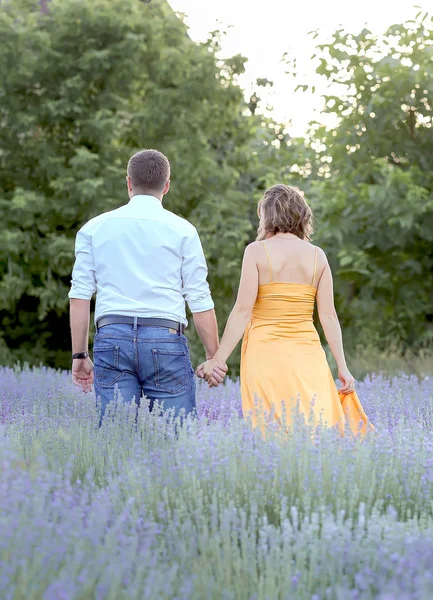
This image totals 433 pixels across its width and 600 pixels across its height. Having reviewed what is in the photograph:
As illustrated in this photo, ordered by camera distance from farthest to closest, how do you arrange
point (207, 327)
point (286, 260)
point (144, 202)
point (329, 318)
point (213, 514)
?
point (329, 318) → point (286, 260) → point (207, 327) → point (144, 202) → point (213, 514)

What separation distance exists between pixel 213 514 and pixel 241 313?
80.7 inches

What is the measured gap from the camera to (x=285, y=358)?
519 cm

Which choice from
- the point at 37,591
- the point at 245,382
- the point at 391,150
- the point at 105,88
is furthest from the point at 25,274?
the point at 37,591

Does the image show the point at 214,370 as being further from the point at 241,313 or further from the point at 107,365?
the point at 107,365

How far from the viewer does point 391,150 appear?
12.1 meters

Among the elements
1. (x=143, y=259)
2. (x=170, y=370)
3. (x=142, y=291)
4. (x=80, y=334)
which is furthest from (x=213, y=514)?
(x=80, y=334)

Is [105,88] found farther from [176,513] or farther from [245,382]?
[176,513]

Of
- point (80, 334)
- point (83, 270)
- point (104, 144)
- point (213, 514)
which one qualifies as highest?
point (104, 144)

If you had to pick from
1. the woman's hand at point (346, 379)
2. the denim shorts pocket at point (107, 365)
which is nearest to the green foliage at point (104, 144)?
the woman's hand at point (346, 379)

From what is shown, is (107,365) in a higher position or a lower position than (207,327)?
lower

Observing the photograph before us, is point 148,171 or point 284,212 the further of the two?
point 284,212

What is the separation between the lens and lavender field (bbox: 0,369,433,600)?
2717mm

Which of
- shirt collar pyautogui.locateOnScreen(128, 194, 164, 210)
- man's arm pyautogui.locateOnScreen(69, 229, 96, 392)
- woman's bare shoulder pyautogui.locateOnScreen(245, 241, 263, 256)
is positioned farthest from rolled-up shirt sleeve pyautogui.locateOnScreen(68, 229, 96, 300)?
woman's bare shoulder pyautogui.locateOnScreen(245, 241, 263, 256)

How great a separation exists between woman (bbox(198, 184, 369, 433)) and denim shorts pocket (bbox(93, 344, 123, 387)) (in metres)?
0.60
